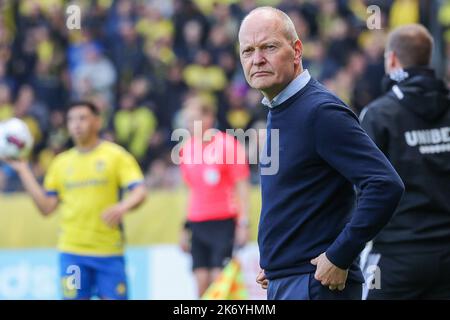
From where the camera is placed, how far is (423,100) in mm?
Result: 5973

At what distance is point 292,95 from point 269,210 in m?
0.53

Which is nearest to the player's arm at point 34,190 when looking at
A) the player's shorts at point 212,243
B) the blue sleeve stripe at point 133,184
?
the blue sleeve stripe at point 133,184

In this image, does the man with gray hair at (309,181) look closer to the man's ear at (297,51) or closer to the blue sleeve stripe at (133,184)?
the man's ear at (297,51)

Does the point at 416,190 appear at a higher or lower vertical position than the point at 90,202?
higher

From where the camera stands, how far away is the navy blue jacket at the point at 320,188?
4.09m

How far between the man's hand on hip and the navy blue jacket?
3 centimetres

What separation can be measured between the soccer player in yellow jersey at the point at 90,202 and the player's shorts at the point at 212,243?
1677mm

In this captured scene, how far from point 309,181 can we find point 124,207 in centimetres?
404

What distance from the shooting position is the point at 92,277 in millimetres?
8320

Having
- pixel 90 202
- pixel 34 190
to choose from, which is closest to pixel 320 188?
pixel 90 202

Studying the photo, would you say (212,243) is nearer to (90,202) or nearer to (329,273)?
(90,202)

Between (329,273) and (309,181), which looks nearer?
(329,273)

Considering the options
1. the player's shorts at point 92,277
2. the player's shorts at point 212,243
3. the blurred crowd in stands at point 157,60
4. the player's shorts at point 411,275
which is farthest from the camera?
the blurred crowd in stands at point 157,60
